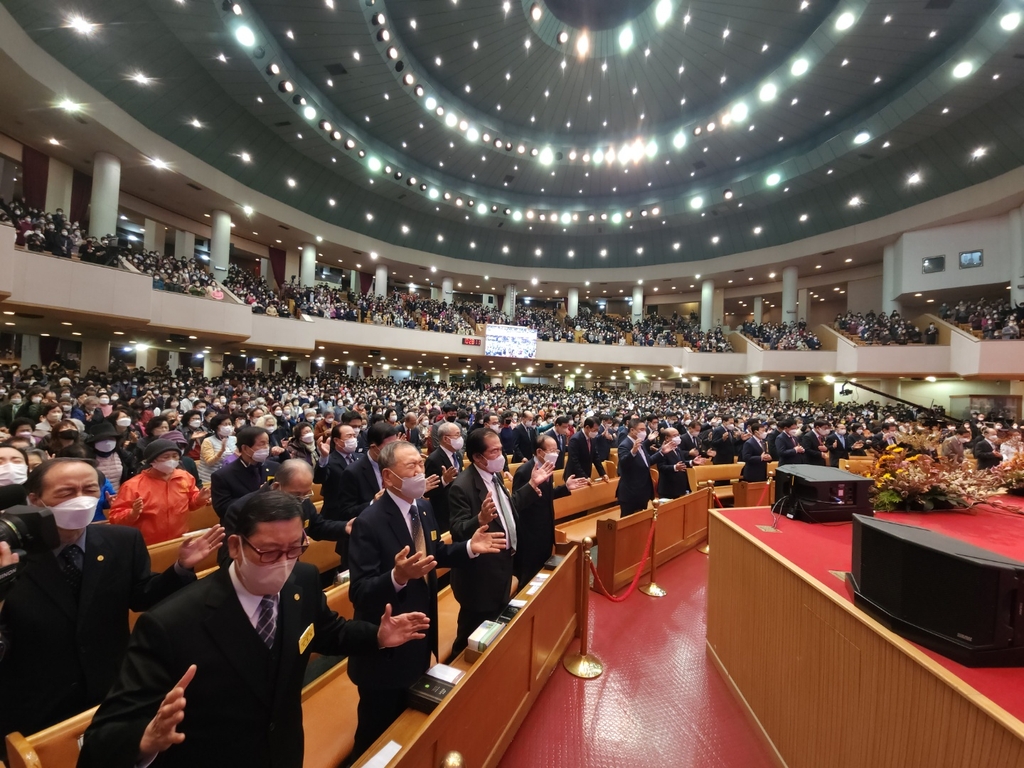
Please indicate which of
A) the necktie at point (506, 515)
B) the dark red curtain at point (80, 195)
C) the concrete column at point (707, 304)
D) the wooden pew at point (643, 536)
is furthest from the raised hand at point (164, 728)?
the concrete column at point (707, 304)

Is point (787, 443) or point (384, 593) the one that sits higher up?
point (787, 443)

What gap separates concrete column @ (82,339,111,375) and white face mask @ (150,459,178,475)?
1644cm

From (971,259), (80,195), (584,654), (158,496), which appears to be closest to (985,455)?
(584,654)

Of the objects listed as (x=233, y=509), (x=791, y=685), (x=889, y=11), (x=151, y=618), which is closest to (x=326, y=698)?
(x=233, y=509)

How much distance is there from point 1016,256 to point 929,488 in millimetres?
18636

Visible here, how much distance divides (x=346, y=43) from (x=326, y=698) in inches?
709

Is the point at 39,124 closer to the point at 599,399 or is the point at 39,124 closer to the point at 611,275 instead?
the point at 599,399

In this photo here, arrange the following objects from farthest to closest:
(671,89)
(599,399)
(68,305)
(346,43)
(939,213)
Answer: (599,399) < (671,89) < (939,213) < (346,43) < (68,305)

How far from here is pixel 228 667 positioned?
136 cm

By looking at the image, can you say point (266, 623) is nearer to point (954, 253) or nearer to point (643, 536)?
point (643, 536)

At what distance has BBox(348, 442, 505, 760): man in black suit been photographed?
1963mm

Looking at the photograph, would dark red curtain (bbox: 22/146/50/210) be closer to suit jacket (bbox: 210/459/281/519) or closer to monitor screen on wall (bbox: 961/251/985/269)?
suit jacket (bbox: 210/459/281/519)

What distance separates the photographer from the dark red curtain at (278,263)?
909 inches

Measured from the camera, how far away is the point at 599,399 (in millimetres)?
21906
